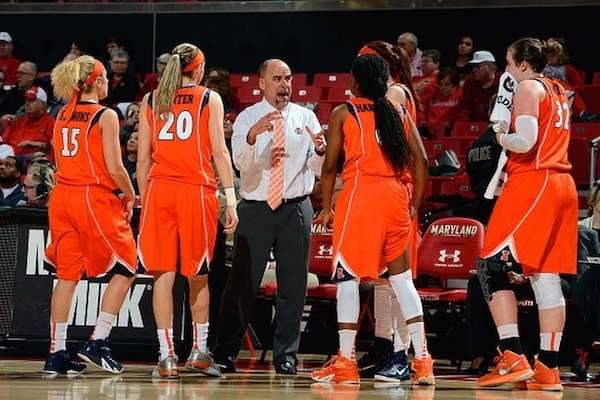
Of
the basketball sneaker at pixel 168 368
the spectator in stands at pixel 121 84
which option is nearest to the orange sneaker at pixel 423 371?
the basketball sneaker at pixel 168 368

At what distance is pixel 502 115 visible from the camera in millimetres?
7152

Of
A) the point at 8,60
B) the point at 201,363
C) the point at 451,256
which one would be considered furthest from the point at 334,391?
the point at 8,60

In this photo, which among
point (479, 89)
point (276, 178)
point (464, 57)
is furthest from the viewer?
point (464, 57)

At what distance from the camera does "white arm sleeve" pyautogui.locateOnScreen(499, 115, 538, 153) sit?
22.6ft

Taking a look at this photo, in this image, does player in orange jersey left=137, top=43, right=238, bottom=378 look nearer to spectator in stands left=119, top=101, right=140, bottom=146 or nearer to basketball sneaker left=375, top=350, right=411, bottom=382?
basketball sneaker left=375, top=350, right=411, bottom=382

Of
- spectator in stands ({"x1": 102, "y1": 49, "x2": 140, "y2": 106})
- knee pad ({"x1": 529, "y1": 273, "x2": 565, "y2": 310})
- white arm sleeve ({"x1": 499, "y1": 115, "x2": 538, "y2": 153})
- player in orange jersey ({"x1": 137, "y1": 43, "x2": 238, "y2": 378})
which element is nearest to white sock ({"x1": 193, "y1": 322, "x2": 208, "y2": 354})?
player in orange jersey ({"x1": 137, "y1": 43, "x2": 238, "y2": 378})

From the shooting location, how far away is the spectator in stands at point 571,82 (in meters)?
13.1

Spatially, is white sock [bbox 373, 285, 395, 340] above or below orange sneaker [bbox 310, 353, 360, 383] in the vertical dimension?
above

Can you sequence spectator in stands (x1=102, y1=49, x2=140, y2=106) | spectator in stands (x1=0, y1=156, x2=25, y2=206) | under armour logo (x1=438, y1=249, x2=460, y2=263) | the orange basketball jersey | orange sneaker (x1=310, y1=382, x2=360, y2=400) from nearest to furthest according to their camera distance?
1. orange sneaker (x1=310, y1=382, x2=360, y2=400)
2. the orange basketball jersey
3. under armour logo (x1=438, y1=249, x2=460, y2=263)
4. spectator in stands (x1=0, y1=156, x2=25, y2=206)
5. spectator in stands (x1=102, y1=49, x2=140, y2=106)

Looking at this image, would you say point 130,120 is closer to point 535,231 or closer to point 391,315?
point 391,315

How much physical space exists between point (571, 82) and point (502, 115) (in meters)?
6.95

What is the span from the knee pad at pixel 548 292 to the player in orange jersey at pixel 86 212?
257 centimetres

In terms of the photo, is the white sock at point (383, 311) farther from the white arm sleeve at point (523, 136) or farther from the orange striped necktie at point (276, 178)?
the white arm sleeve at point (523, 136)

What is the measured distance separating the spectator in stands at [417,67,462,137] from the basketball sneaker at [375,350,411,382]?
22.4 ft
